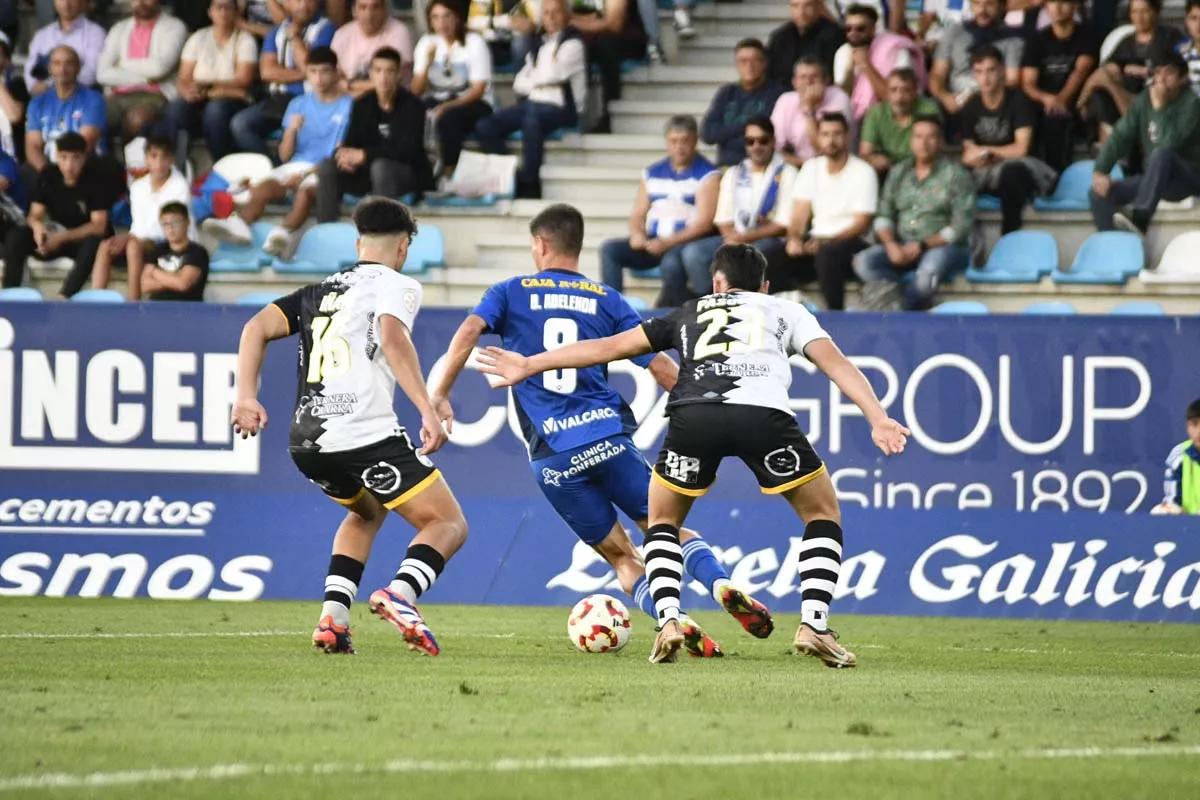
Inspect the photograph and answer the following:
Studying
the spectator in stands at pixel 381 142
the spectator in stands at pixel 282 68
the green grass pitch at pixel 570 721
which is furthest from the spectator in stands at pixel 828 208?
the green grass pitch at pixel 570 721

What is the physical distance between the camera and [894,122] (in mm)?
15727

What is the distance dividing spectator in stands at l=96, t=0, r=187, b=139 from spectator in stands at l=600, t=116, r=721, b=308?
546 cm

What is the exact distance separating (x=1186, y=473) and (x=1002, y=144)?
152 inches

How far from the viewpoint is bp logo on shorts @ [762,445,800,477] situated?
8.01 meters

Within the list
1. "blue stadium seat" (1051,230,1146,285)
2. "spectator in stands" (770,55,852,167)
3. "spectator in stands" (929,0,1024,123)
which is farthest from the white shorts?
"blue stadium seat" (1051,230,1146,285)

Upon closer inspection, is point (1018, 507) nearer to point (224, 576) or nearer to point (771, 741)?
point (224, 576)

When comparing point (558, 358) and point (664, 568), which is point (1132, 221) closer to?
point (664, 568)

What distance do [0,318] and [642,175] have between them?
20.4 feet

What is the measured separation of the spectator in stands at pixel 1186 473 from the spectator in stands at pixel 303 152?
799cm

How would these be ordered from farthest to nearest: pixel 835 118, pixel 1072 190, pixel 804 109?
1. pixel 804 109
2. pixel 1072 190
3. pixel 835 118

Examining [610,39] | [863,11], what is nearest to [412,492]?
[863,11]

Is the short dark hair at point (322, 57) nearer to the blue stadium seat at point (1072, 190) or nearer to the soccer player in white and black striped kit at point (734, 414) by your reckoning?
the blue stadium seat at point (1072, 190)

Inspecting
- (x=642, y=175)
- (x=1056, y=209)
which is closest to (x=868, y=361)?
(x=1056, y=209)

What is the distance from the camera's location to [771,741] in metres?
5.43
